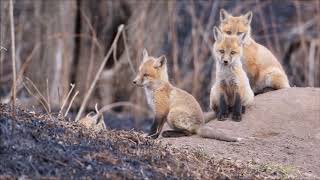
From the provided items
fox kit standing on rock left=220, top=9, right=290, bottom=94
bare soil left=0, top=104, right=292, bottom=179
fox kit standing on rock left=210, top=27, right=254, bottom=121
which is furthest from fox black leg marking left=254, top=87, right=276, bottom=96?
bare soil left=0, top=104, right=292, bottom=179

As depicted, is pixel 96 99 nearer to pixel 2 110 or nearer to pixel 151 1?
pixel 151 1

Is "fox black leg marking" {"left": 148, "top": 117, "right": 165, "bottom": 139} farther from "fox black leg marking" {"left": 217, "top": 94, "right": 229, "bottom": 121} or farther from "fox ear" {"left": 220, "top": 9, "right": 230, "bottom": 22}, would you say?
A: "fox ear" {"left": 220, "top": 9, "right": 230, "bottom": 22}

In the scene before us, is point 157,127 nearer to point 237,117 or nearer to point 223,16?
point 237,117

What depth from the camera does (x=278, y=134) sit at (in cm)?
935

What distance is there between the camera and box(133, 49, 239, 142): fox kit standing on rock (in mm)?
8977

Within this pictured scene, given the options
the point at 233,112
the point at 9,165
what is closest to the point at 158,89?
the point at 233,112

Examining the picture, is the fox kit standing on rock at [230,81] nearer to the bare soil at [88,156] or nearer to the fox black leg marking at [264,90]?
the fox black leg marking at [264,90]

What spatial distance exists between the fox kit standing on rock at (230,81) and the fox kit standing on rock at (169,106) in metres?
0.59

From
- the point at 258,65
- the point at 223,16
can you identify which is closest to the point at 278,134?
the point at 258,65

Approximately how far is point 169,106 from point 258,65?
2.25m

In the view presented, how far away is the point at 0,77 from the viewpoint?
1583cm

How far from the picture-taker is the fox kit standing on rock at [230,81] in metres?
9.48

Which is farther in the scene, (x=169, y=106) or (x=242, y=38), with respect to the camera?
(x=242, y=38)

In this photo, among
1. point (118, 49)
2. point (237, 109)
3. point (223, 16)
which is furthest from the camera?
point (118, 49)
